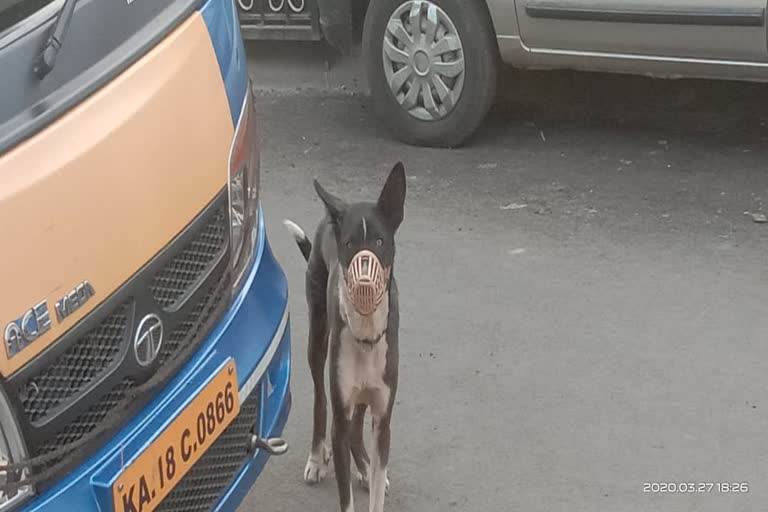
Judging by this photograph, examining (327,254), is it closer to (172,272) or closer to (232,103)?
(232,103)

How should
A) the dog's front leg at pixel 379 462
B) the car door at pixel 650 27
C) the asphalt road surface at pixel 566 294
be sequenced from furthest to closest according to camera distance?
1. the car door at pixel 650 27
2. the asphalt road surface at pixel 566 294
3. the dog's front leg at pixel 379 462

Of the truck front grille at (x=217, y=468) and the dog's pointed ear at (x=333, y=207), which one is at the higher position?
the dog's pointed ear at (x=333, y=207)

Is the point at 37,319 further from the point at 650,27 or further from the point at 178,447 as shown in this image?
the point at 650,27

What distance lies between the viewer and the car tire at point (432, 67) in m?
6.30

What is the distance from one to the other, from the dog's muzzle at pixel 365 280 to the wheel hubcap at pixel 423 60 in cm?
342

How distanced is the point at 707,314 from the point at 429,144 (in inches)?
86.5

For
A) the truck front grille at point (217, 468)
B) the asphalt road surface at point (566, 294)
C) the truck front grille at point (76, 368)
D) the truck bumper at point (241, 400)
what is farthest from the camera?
the asphalt road surface at point (566, 294)

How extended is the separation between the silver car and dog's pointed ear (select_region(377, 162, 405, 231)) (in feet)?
9.70

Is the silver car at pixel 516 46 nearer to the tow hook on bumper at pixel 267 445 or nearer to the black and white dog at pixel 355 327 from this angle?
the black and white dog at pixel 355 327

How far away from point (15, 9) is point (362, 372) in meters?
1.32

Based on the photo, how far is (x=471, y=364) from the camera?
14.9 ft

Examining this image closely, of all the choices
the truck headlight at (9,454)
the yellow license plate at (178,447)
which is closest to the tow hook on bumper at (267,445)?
the yellow license plate at (178,447)

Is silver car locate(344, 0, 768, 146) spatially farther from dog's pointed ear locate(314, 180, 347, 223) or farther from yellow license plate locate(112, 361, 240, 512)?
yellow license plate locate(112, 361, 240, 512)

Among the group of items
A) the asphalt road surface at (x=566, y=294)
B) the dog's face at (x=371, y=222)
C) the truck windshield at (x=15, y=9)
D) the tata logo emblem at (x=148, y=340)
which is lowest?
the asphalt road surface at (x=566, y=294)
